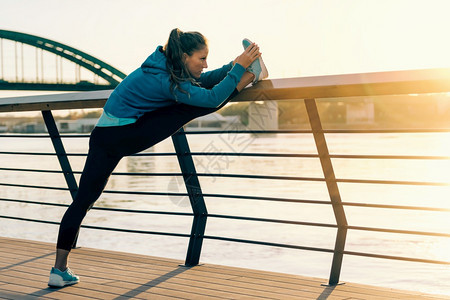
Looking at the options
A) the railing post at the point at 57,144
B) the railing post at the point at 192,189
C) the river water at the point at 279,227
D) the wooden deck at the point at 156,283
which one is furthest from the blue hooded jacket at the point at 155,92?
the river water at the point at 279,227

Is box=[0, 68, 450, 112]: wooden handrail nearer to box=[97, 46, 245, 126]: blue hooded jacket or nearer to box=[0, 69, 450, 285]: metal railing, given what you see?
box=[0, 69, 450, 285]: metal railing

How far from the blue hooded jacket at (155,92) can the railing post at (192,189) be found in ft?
1.82

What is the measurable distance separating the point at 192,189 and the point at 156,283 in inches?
20.1

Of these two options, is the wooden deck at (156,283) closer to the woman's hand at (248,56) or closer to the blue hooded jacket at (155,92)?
the blue hooded jacket at (155,92)

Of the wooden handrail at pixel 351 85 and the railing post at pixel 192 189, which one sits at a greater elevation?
the wooden handrail at pixel 351 85

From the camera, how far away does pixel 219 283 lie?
2635 millimetres

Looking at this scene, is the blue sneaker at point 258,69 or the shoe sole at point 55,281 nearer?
the blue sneaker at point 258,69

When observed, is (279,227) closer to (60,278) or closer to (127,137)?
(60,278)

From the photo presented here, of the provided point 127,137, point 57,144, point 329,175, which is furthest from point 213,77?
point 57,144

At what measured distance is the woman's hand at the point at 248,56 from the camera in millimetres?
2377

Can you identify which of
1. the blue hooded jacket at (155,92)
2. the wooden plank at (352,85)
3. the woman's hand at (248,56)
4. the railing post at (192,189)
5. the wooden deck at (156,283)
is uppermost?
the woman's hand at (248,56)

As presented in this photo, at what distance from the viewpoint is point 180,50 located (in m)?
2.35

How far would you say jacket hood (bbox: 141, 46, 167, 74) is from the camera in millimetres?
2375

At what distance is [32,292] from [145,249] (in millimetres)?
3280
